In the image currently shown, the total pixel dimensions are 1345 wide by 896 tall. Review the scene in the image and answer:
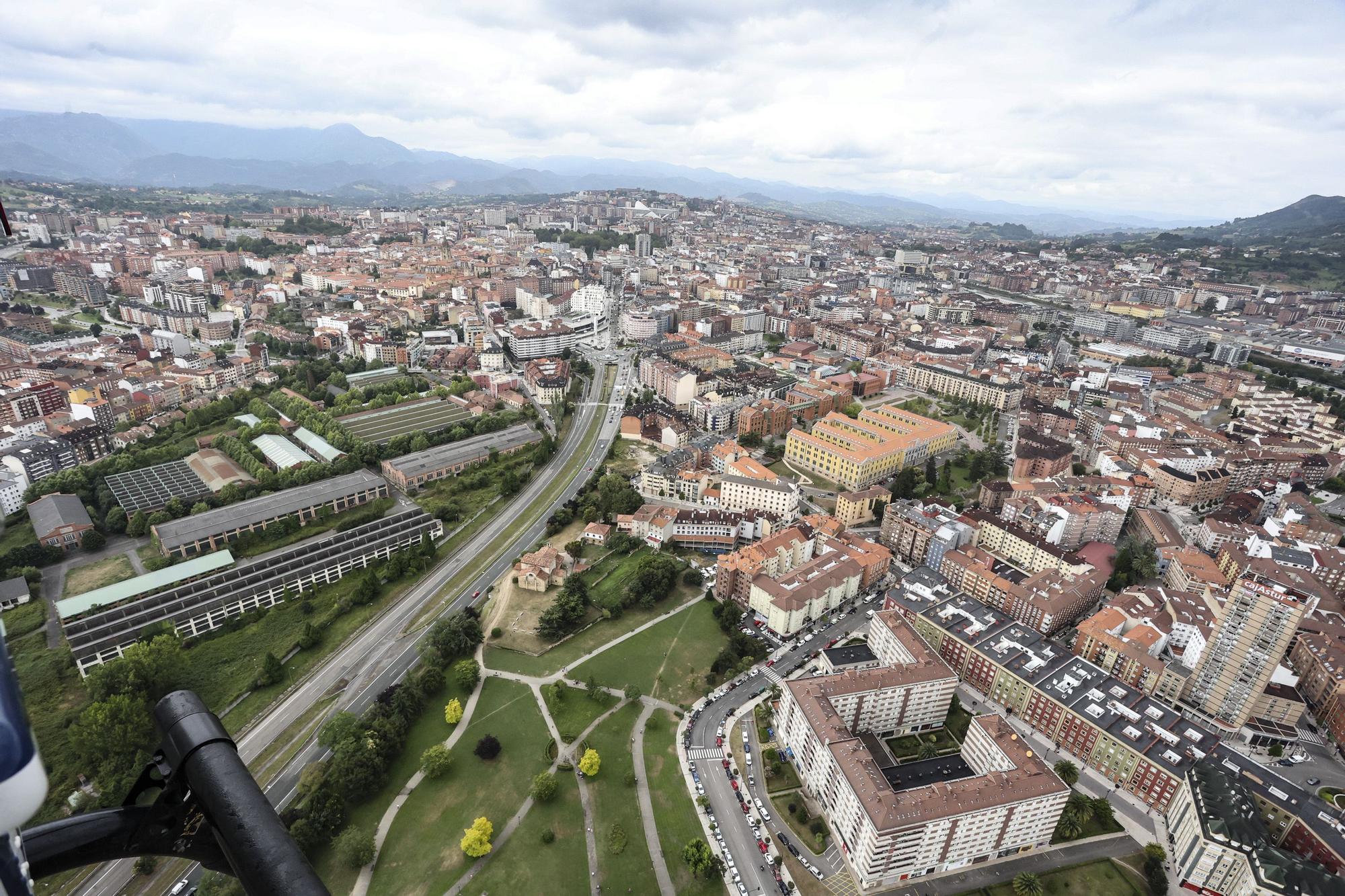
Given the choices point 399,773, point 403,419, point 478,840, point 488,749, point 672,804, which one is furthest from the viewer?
point 403,419

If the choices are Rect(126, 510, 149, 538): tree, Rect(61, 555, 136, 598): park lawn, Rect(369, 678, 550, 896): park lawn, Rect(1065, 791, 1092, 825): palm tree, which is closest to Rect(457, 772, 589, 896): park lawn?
Rect(369, 678, 550, 896): park lawn

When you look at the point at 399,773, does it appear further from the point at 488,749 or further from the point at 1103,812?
the point at 1103,812

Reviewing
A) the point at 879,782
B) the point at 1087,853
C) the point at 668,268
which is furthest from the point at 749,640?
the point at 668,268

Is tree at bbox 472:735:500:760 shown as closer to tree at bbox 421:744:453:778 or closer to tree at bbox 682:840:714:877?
tree at bbox 421:744:453:778

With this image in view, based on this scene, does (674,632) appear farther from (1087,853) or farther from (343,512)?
(343,512)

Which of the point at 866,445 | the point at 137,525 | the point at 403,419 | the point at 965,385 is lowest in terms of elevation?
the point at 137,525

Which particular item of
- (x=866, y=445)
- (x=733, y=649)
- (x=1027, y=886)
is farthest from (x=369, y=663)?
(x=866, y=445)

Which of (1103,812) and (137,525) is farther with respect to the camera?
(137,525)

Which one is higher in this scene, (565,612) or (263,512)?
(263,512)
